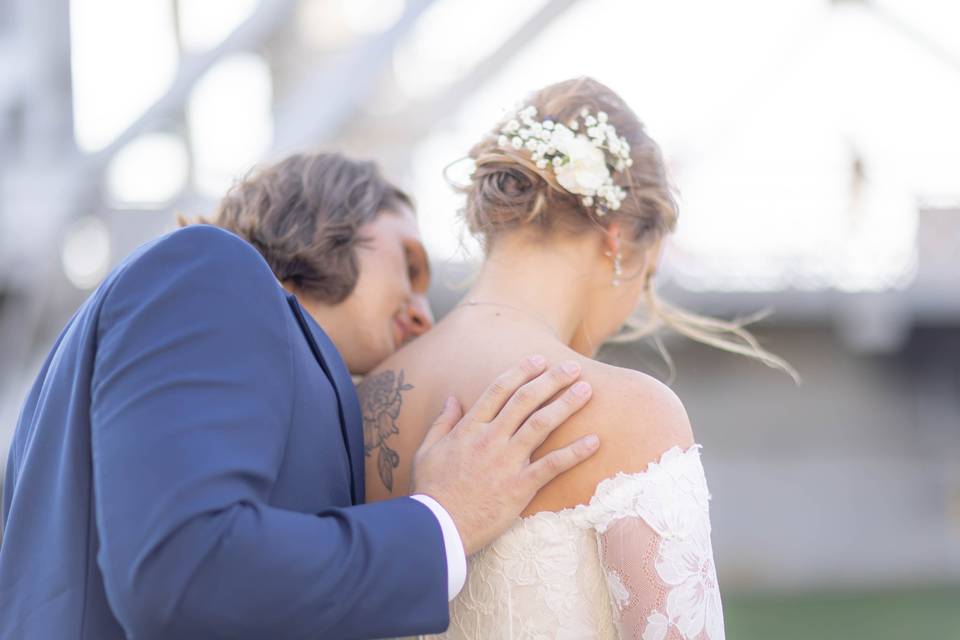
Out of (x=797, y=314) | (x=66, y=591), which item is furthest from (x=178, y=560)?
(x=797, y=314)

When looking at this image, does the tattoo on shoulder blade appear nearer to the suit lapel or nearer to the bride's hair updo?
the suit lapel

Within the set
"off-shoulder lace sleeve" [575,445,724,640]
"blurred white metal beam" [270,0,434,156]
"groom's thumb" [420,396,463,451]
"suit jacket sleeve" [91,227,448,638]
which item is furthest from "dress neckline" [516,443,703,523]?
"blurred white metal beam" [270,0,434,156]

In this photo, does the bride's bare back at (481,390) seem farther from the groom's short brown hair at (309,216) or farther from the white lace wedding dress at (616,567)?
the groom's short brown hair at (309,216)

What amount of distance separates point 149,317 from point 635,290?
1143mm

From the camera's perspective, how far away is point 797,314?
1081 centimetres

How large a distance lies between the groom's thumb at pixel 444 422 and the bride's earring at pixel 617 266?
1.52 feet

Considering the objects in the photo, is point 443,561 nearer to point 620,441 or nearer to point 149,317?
point 620,441

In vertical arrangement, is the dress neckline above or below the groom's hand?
below

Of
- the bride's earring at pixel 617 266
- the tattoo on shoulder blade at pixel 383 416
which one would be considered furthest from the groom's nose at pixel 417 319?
the bride's earring at pixel 617 266

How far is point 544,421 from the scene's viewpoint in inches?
68.8

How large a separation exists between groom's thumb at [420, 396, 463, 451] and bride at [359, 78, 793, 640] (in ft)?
0.18

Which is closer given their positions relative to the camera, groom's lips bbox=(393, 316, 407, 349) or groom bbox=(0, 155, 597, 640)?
groom bbox=(0, 155, 597, 640)

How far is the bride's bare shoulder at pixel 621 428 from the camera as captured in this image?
1819mm

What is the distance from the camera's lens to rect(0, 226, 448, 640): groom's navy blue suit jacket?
1344 mm
